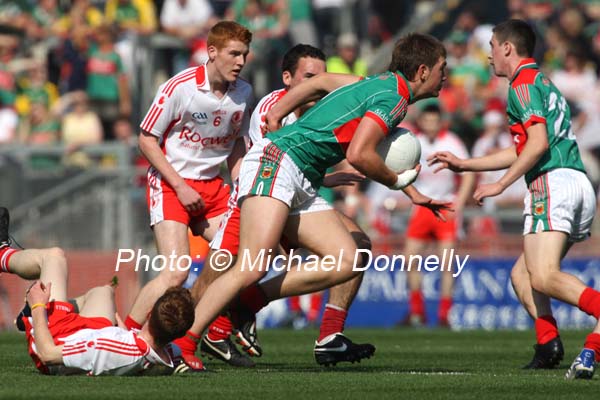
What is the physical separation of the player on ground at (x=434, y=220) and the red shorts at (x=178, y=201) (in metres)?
6.08

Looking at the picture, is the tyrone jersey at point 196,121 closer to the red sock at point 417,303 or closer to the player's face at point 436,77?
the player's face at point 436,77

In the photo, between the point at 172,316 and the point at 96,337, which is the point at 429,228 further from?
the point at 96,337

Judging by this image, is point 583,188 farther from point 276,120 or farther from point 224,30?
point 224,30

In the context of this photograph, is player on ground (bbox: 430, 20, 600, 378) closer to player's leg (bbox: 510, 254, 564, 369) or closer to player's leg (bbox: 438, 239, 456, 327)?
player's leg (bbox: 510, 254, 564, 369)

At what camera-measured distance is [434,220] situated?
15969 millimetres

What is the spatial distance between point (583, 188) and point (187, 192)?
2.84 meters

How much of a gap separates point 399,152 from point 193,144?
205 cm

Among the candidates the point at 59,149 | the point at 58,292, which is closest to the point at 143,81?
the point at 59,149

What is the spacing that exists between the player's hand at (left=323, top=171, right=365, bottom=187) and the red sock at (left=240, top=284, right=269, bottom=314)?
93 centimetres

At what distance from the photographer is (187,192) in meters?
9.44

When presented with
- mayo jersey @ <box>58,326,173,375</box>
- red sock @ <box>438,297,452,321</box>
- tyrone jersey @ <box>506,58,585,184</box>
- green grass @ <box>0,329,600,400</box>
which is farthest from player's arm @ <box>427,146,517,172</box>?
red sock @ <box>438,297,452,321</box>

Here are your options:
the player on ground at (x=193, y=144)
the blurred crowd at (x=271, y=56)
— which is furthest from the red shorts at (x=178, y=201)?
the blurred crowd at (x=271, y=56)

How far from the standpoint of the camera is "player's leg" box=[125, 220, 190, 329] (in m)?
9.31

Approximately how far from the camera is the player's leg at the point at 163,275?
931 centimetres
